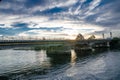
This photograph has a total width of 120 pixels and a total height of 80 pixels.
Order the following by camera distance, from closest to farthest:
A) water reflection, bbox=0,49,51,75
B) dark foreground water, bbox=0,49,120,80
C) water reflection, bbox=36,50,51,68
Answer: dark foreground water, bbox=0,49,120,80 < water reflection, bbox=0,49,51,75 < water reflection, bbox=36,50,51,68

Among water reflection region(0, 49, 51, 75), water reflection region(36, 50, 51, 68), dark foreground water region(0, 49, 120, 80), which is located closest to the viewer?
dark foreground water region(0, 49, 120, 80)

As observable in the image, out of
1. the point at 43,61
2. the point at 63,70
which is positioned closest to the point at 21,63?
the point at 43,61

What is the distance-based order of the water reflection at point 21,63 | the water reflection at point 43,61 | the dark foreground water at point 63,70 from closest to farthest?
the dark foreground water at point 63,70 → the water reflection at point 21,63 → the water reflection at point 43,61

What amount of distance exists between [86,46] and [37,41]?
9837cm

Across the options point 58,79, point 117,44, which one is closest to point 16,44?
point 58,79

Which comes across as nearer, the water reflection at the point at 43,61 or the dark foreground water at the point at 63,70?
the dark foreground water at the point at 63,70

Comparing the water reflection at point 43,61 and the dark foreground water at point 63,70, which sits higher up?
the dark foreground water at point 63,70

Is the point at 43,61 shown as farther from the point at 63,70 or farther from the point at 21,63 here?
the point at 63,70

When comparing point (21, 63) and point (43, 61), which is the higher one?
point (21, 63)

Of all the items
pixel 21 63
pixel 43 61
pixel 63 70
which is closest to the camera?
pixel 63 70

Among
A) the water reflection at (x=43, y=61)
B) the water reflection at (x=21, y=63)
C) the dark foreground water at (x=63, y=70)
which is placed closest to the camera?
the dark foreground water at (x=63, y=70)

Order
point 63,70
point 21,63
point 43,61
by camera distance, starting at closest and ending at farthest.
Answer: point 63,70 → point 21,63 → point 43,61

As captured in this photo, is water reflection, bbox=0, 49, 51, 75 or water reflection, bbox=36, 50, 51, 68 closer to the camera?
water reflection, bbox=0, 49, 51, 75

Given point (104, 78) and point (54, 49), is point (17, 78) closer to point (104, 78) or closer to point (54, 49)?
point (104, 78)
